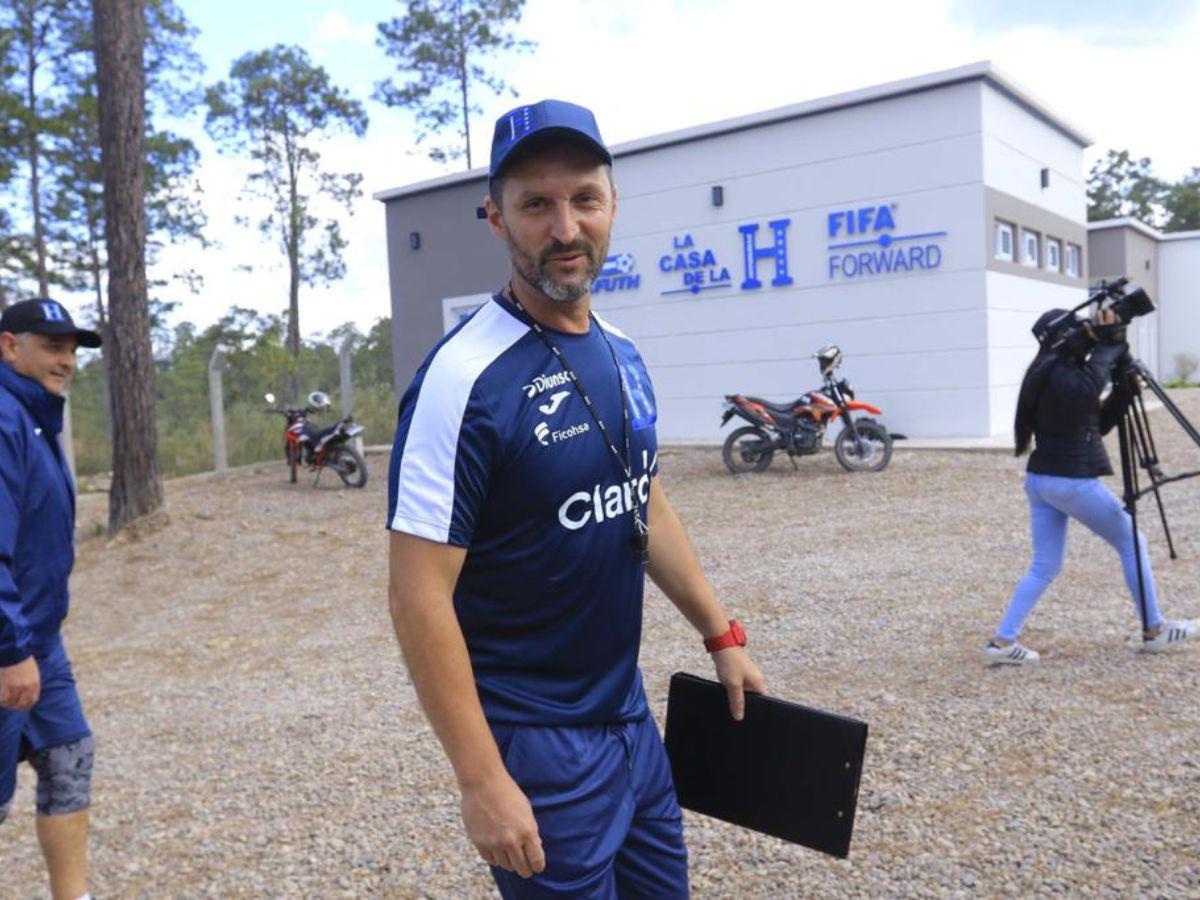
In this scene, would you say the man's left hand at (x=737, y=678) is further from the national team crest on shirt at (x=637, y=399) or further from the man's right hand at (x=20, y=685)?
the man's right hand at (x=20, y=685)

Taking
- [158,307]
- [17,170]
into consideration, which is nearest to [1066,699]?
[17,170]

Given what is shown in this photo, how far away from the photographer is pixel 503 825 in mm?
1700

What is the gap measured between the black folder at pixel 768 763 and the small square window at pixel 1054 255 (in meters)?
18.4

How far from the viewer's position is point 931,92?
15398 mm

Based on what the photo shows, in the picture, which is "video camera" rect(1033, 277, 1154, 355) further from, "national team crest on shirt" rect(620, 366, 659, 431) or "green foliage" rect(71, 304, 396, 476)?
"green foliage" rect(71, 304, 396, 476)

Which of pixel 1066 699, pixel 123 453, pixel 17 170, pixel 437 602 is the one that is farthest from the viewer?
pixel 17 170

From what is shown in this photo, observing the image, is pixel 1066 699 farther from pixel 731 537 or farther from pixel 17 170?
pixel 17 170

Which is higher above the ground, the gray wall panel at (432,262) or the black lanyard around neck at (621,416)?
the gray wall panel at (432,262)

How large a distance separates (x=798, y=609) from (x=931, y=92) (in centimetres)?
1104

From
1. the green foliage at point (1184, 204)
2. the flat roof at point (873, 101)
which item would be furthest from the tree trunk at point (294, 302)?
the green foliage at point (1184, 204)

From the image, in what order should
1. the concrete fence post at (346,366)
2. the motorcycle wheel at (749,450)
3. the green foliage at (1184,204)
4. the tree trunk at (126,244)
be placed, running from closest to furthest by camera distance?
1. the tree trunk at (126,244)
2. the motorcycle wheel at (749,450)
3. the concrete fence post at (346,366)
4. the green foliage at (1184,204)

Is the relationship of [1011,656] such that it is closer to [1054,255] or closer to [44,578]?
[44,578]

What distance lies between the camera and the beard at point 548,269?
74.8 inches

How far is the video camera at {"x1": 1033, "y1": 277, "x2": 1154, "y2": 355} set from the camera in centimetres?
487
